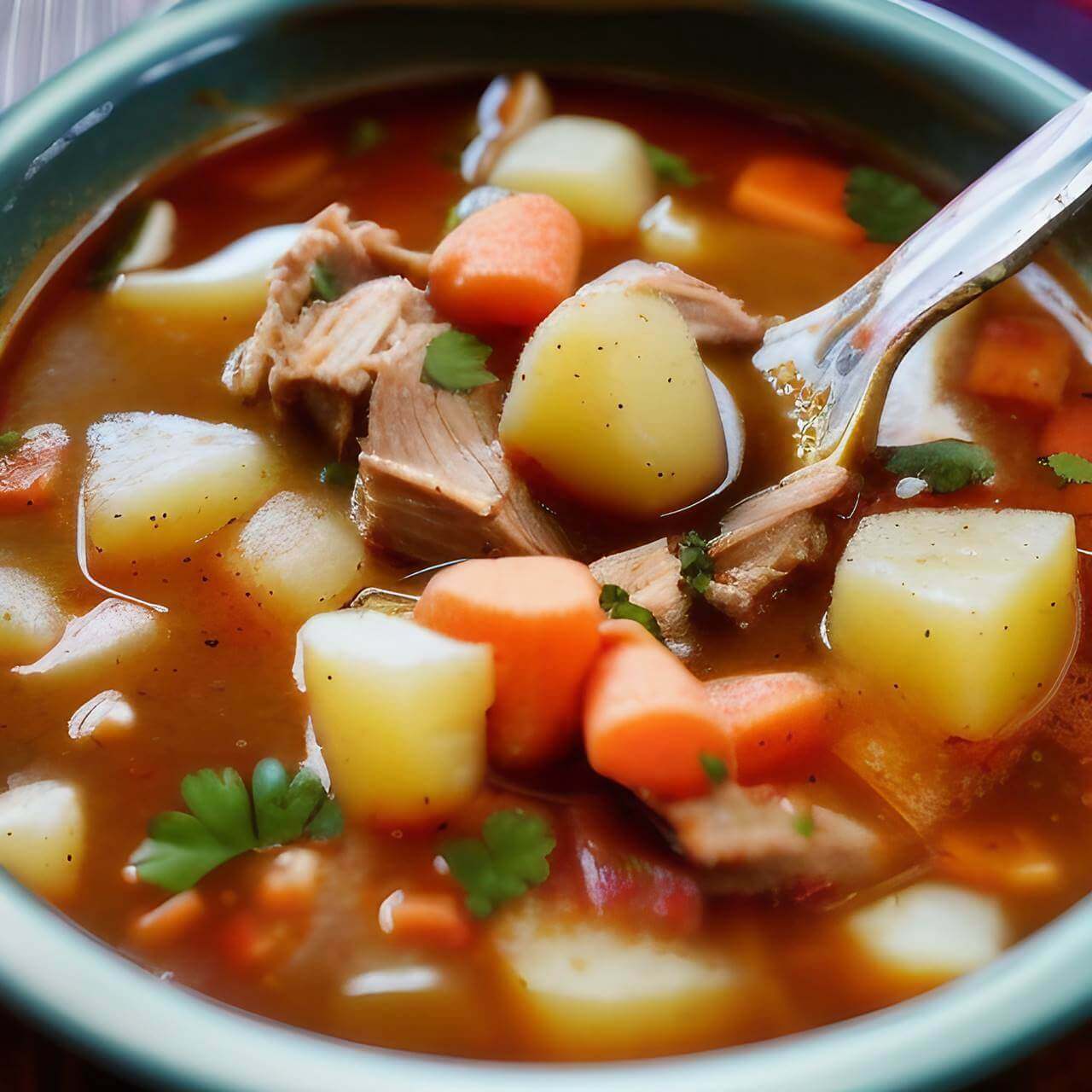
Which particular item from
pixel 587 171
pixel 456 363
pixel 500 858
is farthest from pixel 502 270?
pixel 500 858

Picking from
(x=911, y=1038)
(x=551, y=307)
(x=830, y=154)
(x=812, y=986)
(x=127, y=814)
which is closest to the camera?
(x=911, y=1038)

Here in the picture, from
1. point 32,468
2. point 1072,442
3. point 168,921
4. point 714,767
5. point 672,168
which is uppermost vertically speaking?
point 32,468

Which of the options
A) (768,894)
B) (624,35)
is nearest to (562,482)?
(768,894)

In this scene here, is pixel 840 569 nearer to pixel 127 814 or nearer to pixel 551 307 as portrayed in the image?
pixel 551 307

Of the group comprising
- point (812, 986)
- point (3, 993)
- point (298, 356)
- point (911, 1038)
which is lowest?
point (812, 986)

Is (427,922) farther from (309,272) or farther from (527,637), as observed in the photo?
(309,272)

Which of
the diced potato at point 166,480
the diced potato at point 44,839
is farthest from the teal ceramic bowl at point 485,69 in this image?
the diced potato at point 44,839

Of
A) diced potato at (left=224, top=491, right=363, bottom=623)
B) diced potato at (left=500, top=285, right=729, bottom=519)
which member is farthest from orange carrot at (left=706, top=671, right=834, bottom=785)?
diced potato at (left=224, top=491, right=363, bottom=623)
